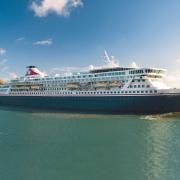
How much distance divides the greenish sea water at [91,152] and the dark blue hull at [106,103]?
8153mm

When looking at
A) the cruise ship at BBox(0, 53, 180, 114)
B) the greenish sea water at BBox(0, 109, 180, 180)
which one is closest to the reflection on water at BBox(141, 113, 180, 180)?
the greenish sea water at BBox(0, 109, 180, 180)

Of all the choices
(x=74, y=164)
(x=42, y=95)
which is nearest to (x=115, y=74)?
(x=42, y=95)

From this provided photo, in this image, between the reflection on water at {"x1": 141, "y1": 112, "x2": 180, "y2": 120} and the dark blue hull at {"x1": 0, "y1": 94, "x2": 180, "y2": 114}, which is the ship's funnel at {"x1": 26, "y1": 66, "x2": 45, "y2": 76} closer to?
the dark blue hull at {"x1": 0, "y1": 94, "x2": 180, "y2": 114}

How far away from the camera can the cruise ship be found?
43.9 meters

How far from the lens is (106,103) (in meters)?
48.2

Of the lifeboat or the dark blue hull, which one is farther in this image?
the lifeboat

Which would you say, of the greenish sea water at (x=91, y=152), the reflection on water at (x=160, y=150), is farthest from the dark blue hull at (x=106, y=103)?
the greenish sea water at (x=91, y=152)

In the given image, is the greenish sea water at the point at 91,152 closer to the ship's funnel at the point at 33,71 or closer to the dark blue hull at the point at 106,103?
the dark blue hull at the point at 106,103

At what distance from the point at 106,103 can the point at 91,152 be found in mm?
26467

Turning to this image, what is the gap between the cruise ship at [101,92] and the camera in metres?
43.9

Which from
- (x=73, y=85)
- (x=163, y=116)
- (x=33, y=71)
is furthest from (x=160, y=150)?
(x=33, y=71)

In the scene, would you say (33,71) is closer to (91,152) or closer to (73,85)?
(73,85)

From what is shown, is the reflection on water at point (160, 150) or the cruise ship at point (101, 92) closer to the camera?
the reflection on water at point (160, 150)

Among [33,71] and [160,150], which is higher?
[33,71]
